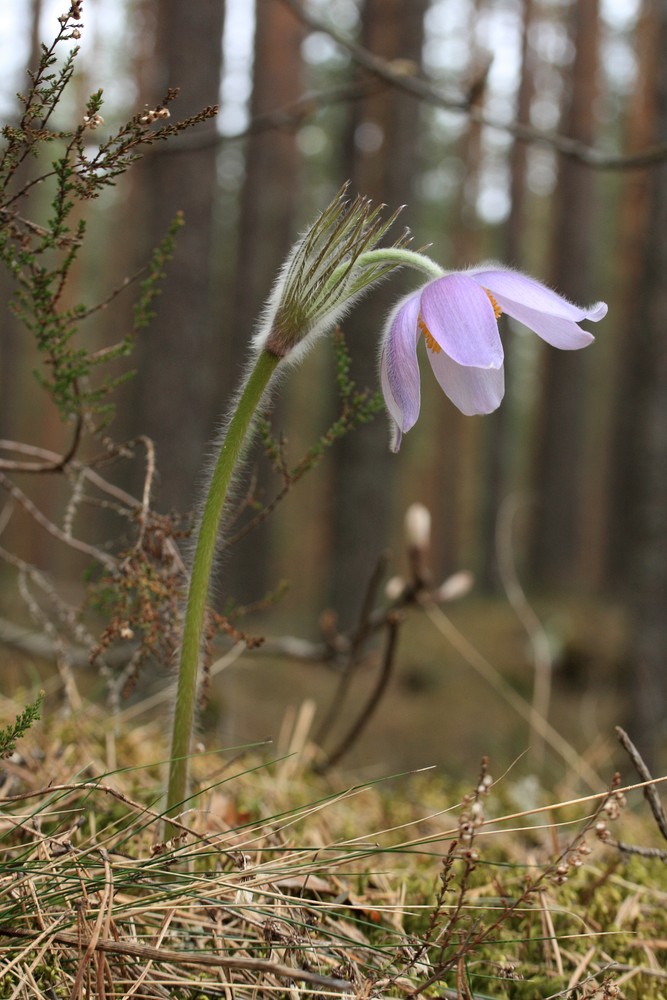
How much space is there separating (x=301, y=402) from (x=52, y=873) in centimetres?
2220

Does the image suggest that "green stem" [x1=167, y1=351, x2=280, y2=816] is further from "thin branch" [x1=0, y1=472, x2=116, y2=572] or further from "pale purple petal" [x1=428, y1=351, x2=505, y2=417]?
"thin branch" [x1=0, y1=472, x2=116, y2=572]

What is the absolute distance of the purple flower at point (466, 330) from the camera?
131 centimetres

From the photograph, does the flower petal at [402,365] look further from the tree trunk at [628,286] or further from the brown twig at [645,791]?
the tree trunk at [628,286]

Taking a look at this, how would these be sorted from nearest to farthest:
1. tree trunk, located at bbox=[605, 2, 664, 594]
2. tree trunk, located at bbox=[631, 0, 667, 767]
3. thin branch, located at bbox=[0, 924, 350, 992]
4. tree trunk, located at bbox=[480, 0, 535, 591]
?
thin branch, located at bbox=[0, 924, 350, 992]
tree trunk, located at bbox=[631, 0, 667, 767]
tree trunk, located at bbox=[605, 2, 664, 594]
tree trunk, located at bbox=[480, 0, 535, 591]

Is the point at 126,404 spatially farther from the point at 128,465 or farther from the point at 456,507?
the point at 456,507

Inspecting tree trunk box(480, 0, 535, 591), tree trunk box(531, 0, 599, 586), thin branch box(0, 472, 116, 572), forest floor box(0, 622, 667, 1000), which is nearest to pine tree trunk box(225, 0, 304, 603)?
tree trunk box(480, 0, 535, 591)

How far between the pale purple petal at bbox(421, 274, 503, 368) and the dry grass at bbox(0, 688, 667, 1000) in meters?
0.64

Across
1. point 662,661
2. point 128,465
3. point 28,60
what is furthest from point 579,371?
point 28,60

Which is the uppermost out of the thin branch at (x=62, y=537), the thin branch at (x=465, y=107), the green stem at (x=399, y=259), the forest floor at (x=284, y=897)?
the thin branch at (x=465, y=107)

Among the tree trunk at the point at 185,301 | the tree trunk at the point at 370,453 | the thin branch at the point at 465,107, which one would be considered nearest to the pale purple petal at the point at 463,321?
A: the thin branch at the point at 465,107

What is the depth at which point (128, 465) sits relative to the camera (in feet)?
36.3

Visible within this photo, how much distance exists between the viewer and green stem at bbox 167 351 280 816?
141 centimetres

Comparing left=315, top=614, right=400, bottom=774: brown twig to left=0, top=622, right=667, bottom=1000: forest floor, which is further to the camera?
left=315, top=614, right=400, bottom=774: brown twig

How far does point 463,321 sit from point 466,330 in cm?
2
